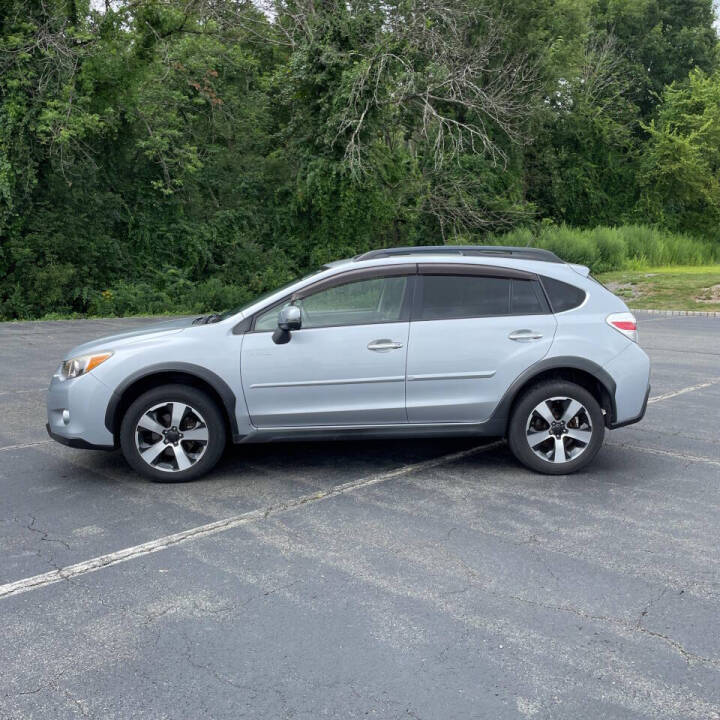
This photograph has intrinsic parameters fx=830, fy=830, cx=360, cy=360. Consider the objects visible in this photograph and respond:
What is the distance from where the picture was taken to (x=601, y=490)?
19.5ft

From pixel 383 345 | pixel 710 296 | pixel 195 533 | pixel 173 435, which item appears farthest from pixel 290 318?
pixel 710 296

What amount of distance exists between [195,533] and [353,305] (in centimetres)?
215

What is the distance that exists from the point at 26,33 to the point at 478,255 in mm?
17265

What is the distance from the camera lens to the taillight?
21.0 feet

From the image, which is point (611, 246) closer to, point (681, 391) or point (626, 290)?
point (626, 290)

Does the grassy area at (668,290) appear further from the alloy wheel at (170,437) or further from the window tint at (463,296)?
the alloy wheel at (170,437)

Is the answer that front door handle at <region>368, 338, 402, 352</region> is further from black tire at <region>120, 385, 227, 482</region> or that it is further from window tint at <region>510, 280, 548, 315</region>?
black tire at <region>120, 385, 227, 482</region>

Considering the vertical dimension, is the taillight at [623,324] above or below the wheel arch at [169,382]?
above

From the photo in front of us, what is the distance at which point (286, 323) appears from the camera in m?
5.97

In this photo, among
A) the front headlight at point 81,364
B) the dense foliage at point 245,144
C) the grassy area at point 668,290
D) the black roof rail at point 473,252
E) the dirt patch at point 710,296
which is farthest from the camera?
the dirt patch at point 710,296

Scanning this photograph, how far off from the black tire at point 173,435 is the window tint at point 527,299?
2406mm

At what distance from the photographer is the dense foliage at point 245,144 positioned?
67.0ft

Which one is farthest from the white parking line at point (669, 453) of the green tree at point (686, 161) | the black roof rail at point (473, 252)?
the green tree at point (686, 161)

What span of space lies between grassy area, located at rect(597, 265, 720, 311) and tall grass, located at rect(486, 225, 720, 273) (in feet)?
7.65
